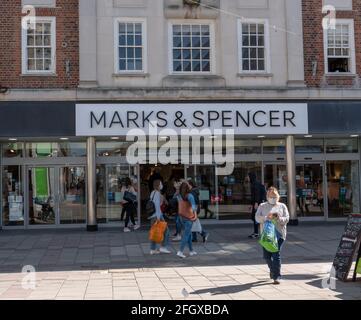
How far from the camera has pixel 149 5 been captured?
1880cm

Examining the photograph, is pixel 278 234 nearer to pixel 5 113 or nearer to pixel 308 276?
pixel 308 276

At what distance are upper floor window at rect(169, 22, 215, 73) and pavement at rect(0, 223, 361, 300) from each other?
5.91 m

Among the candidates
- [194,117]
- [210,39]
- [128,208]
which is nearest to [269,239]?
[128,208]

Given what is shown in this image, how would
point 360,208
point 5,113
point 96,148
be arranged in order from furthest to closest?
point 360,208, point 96,148, point 5,113

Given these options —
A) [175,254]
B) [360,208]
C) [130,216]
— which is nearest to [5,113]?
[130,216]

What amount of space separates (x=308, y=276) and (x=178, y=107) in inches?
374

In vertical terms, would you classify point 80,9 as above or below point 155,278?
above

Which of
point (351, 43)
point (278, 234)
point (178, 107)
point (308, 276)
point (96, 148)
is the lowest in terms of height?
point (308, 276)

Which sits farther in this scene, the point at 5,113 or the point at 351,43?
the point at 351,43

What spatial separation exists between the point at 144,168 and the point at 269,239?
1059 centimetres

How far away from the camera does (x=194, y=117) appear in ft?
61.1

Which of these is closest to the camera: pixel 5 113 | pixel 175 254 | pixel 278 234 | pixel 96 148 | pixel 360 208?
pixel 278 234

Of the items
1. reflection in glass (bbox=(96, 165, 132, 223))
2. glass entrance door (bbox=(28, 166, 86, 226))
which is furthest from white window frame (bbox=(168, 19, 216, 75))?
glass entrance door (bbox=(28, 166, 86, 226))

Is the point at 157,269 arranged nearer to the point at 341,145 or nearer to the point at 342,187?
the point at 342,187
